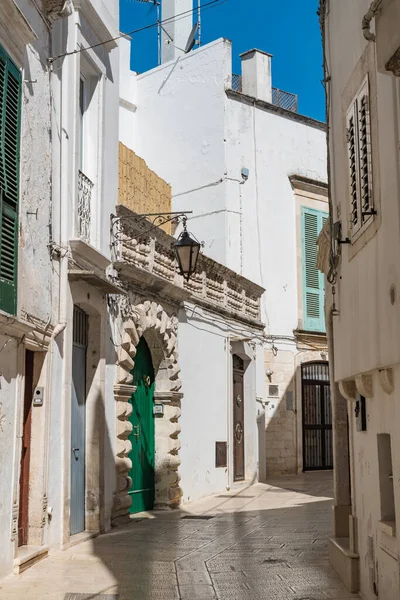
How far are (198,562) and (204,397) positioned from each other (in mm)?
7041

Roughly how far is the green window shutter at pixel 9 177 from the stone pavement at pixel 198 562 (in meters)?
2.71

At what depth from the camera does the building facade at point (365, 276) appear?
248 inches

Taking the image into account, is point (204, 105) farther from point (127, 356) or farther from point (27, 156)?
point (27, 156)

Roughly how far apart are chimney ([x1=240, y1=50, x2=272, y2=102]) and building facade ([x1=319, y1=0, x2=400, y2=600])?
12951 mm

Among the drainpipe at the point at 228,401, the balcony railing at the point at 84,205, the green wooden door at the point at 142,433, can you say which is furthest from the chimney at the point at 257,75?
the balcony railing at the point at 84,205

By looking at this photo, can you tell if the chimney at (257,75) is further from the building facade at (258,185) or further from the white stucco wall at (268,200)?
the white stucco wall at (268,200)

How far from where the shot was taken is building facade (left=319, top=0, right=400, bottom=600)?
20.6ft

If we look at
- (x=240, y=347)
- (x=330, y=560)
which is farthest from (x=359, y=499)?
(x=240, y=347)

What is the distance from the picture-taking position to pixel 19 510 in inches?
347

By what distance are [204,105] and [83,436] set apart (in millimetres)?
11945

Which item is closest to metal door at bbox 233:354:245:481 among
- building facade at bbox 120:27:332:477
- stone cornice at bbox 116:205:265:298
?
building facade at bbox 120:27:332:477

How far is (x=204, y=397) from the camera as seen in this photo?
16.1m

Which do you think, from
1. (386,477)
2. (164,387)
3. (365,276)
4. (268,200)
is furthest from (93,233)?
(268,200)

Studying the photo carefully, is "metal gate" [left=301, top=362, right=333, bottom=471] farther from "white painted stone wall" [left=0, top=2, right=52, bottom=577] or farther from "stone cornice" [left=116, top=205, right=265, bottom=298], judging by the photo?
"white painted stone wall" [left=0, top=2, right=52, bottom=577]
